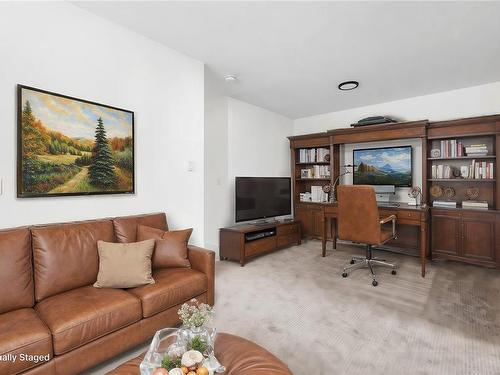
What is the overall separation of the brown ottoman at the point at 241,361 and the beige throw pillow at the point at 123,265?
77 centimetres

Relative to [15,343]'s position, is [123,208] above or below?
above

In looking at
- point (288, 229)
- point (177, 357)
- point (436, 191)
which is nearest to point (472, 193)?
point (436, 191)

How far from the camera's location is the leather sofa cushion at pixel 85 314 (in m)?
1.48

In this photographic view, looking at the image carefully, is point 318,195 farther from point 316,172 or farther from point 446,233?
point 446,233

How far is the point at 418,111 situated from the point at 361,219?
231 centimetres

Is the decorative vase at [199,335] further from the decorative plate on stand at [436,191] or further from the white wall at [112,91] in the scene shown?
the decorative plate on stand at [436,191]

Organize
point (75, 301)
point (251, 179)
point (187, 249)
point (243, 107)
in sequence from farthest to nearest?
point (243, 107) < point (251, 179) < point (187, 249) < point (75, 301)

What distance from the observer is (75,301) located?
5.56 ft

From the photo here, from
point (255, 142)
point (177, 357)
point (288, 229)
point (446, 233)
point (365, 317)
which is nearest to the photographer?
point (177, 357)

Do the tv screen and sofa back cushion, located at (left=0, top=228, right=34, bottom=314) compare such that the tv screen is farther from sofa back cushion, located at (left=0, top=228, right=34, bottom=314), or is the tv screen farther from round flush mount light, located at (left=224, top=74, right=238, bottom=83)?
sofa back cushion, located at (left=0, top=228, right=34, bottom=314)

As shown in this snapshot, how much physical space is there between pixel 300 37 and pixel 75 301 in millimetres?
2784

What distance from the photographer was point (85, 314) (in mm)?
1575

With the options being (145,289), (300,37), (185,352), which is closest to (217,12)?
(300,37)

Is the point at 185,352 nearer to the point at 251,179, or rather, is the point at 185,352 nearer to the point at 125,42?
the point at 125,42
